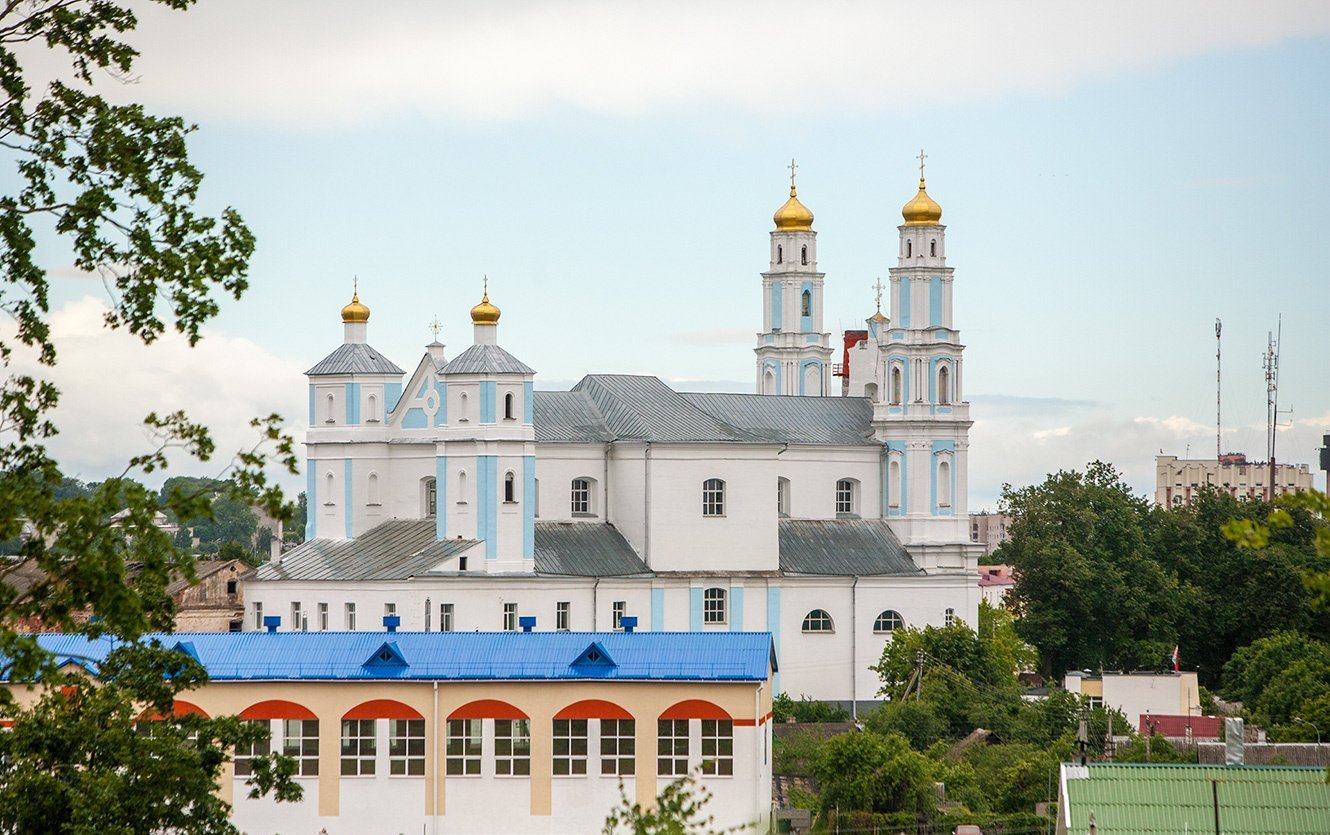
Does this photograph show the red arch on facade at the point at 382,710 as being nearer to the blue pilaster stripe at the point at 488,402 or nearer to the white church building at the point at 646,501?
the white church building at the point at 646,501

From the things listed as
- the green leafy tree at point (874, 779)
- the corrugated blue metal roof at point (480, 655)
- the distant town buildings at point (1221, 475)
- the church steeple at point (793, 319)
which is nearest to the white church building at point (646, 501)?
the church steeple at point (793, 319)

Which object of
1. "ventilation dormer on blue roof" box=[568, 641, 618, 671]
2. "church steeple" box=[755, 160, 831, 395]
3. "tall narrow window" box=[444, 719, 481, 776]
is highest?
"church steeple" box=[755, 160, 831, 395]

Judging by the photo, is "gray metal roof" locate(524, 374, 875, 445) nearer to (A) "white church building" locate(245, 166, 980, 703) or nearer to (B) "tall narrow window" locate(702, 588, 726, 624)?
(A) "white church building" locate(245, 166, 980, 703)

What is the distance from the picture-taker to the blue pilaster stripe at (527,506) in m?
52.9

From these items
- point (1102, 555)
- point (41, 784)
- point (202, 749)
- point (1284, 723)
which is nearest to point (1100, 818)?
point (202, 749)

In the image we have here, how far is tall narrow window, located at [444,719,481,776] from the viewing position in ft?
111

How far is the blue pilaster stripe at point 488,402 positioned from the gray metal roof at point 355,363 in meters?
4.49

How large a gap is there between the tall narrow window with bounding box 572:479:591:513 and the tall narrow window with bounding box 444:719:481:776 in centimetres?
2236

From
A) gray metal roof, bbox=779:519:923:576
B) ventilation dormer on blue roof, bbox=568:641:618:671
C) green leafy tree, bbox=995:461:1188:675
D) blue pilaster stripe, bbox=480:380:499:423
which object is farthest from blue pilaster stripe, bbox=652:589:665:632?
ventilation dormer on blue roof, bbox=568:641:618:671

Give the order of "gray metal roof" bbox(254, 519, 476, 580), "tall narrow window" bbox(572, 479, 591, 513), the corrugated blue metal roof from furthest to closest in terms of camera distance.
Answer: "tall narrow window" bbox(572, 479, 591, 513) < "gray metal roof" bbox(254, 519, 476, 580) < the corrugated blue metal roof

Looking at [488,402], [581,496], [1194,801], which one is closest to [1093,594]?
[581,496]

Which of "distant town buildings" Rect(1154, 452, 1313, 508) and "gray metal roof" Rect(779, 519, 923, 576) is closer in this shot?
"gray metal roof" Rect(779, 519, 923, 576)

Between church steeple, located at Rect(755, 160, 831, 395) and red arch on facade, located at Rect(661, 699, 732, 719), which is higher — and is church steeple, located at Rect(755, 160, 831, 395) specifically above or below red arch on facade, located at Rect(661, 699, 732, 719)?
above

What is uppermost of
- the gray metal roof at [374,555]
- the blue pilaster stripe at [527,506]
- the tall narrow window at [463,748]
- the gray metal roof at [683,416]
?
the gray metal roof at [683,416]
